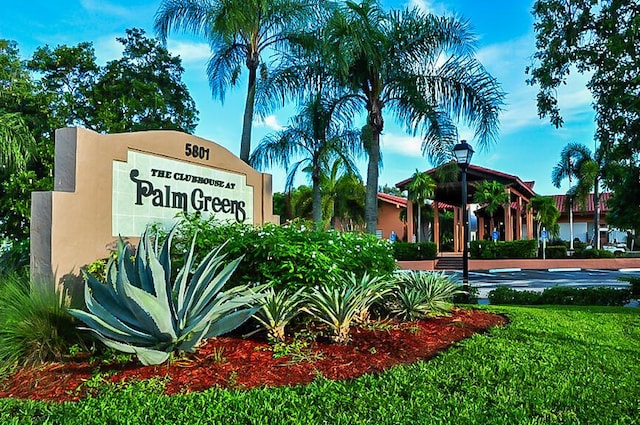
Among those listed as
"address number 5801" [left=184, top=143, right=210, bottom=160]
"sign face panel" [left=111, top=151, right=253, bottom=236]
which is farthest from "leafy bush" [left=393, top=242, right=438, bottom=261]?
"address number 5801" [left=184, top=143, right=210, bottom=160]

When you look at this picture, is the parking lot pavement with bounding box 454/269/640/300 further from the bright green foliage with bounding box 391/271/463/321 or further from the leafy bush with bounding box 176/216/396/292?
the leafy bush with bounding box 176/216/396/292

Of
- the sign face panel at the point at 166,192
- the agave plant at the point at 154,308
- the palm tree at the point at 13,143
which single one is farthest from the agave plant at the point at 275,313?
the palm tree at the point at 13,143

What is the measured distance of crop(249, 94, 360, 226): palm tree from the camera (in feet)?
50.6

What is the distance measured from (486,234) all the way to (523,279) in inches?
897

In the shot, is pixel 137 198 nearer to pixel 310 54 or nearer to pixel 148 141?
pixel 148 141

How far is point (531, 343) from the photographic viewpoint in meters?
5.69

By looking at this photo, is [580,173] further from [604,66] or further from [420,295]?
[420,295]

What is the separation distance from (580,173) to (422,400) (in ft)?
119

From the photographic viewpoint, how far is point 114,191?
6586mm

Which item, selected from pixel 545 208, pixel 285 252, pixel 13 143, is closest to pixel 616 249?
pixel 545 208

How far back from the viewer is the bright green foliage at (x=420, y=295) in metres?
6.62

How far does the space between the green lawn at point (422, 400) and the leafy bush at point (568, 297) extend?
273 inches

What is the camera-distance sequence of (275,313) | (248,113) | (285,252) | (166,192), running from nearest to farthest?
(275,313)
(285,252)
(166,192)
(248,113)

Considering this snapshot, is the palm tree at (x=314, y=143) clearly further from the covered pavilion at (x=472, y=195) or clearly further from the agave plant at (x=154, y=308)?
the agave plant at (x=154, y=308)
